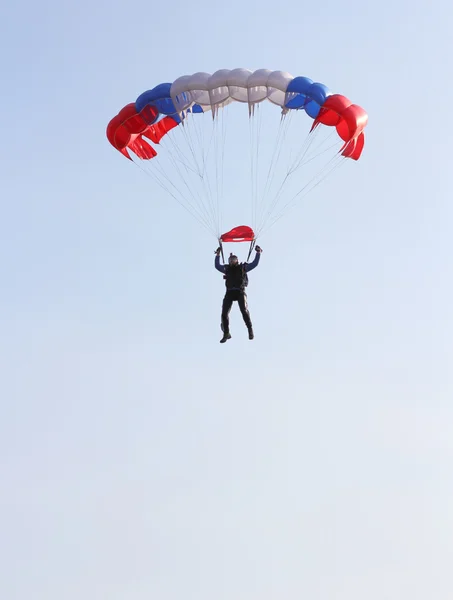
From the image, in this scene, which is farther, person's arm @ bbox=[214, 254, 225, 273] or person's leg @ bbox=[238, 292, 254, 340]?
person's arm @ bbox=[214, 254, 225, 273]

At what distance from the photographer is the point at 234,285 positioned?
25875mm

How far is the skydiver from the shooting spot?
2584 centimetres

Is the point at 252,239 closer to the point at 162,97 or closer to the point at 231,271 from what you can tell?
the point at 231,271

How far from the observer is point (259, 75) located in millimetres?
26203

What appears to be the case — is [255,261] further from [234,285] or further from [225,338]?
[225,338]

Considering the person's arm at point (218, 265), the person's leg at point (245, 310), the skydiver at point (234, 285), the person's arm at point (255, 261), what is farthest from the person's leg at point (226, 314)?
the person's arm at point (255, 261)

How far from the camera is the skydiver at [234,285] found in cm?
2584

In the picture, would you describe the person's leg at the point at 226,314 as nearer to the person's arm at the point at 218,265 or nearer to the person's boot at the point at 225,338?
the person's boot at the point at 225,338

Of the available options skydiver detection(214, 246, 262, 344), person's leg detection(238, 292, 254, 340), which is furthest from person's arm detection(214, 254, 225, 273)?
person's leg detection(238, 292, 254, 340)

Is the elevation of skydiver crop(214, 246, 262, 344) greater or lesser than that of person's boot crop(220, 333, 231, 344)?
greater

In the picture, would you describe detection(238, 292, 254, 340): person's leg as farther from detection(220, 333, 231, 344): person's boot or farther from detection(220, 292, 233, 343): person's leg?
detection(220, 333, 231, 344): person's boot

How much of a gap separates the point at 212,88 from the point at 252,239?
10.1 ft

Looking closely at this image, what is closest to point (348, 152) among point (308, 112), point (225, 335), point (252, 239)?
point (308, 112)

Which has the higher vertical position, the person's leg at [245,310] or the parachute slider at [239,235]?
the parachute slider at [239,235]
